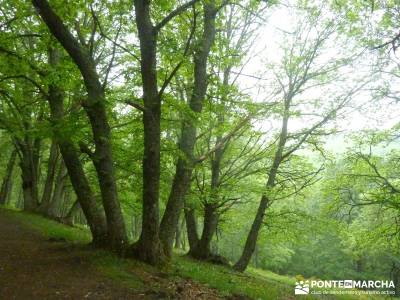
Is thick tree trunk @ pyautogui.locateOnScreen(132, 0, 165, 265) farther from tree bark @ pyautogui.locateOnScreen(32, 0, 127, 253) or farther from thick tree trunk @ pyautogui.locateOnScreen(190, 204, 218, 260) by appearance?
thick tree trunk @ pyautogui.locateOnScreen(190, 204, 218, 260)

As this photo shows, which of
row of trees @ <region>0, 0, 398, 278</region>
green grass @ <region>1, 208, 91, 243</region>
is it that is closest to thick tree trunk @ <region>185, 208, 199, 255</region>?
row of trees @ <region>0, 0, 398, 278</region>

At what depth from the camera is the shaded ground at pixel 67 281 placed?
23.4 ft

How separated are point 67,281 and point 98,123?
3988mm

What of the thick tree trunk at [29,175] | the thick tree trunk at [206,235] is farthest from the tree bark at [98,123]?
the thick tree trunk at [29,175]

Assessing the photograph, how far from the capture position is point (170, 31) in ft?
38.2

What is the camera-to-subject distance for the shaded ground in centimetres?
714

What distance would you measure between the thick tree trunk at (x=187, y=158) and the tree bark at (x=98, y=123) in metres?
1.39

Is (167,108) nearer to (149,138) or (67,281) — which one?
(149,138)

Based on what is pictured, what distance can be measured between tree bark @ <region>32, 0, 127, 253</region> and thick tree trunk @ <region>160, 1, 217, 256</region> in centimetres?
139

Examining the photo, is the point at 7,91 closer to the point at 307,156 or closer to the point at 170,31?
the point at 170,31

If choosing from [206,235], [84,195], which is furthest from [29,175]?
[84,195]

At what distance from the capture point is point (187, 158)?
35.6 feet
